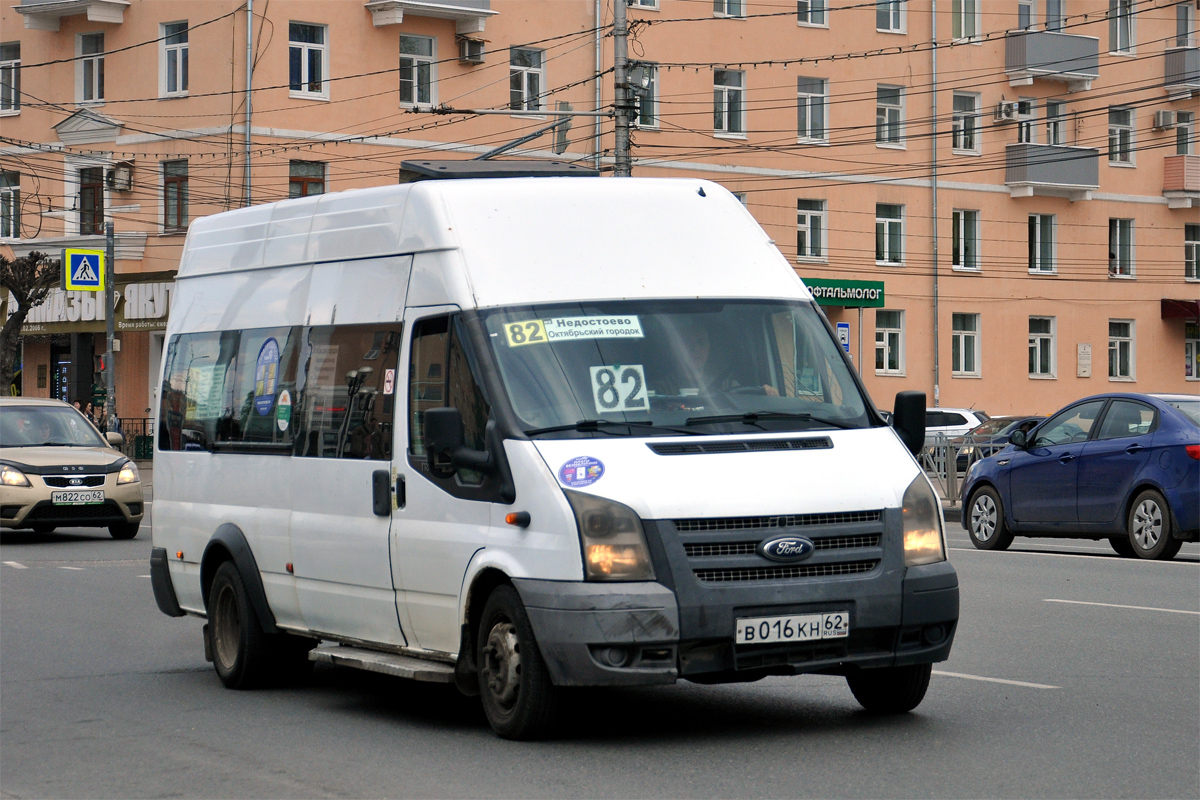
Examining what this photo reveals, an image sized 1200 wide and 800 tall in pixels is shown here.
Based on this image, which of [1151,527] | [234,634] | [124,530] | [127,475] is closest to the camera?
[234,634]

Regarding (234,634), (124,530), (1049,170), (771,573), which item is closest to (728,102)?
(1049,170)

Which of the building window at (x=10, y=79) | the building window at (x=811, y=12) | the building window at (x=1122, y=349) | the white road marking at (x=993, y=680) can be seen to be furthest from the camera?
the building window at (x=1122, y=349)

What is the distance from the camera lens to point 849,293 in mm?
47250

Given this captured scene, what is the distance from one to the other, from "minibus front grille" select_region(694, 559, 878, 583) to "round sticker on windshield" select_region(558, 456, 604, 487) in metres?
0.57

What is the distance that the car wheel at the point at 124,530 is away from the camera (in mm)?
21125

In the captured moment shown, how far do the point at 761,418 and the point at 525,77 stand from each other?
122 ft

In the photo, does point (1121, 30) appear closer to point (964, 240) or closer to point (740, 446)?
point (964, 240)

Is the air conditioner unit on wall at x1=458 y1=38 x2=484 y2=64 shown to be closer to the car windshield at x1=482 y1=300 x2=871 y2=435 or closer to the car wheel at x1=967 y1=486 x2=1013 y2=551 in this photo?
the car wheel at x1=967 y1=486 x2=1013 y2=551

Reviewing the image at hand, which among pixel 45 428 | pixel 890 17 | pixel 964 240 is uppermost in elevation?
pixel 890 17

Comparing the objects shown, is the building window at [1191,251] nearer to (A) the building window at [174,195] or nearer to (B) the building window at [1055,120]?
(B) the building window at [1055,120]

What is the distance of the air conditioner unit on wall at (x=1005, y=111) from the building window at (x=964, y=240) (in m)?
2.77

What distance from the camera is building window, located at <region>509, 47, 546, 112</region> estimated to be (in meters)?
43.8

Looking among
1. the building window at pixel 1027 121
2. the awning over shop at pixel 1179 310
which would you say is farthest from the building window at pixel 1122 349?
the building window at pixel 1027 121

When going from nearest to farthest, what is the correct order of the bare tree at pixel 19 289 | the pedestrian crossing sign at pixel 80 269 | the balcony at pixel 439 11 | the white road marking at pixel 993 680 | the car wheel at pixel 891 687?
the car wheel at pixel 891 687 → the white road marking at pixel 993 680 → the pedestrian crossing sign at pixel 80 269 → the bare tree at pixel 19 289 → the balcony at pixel 439 11
